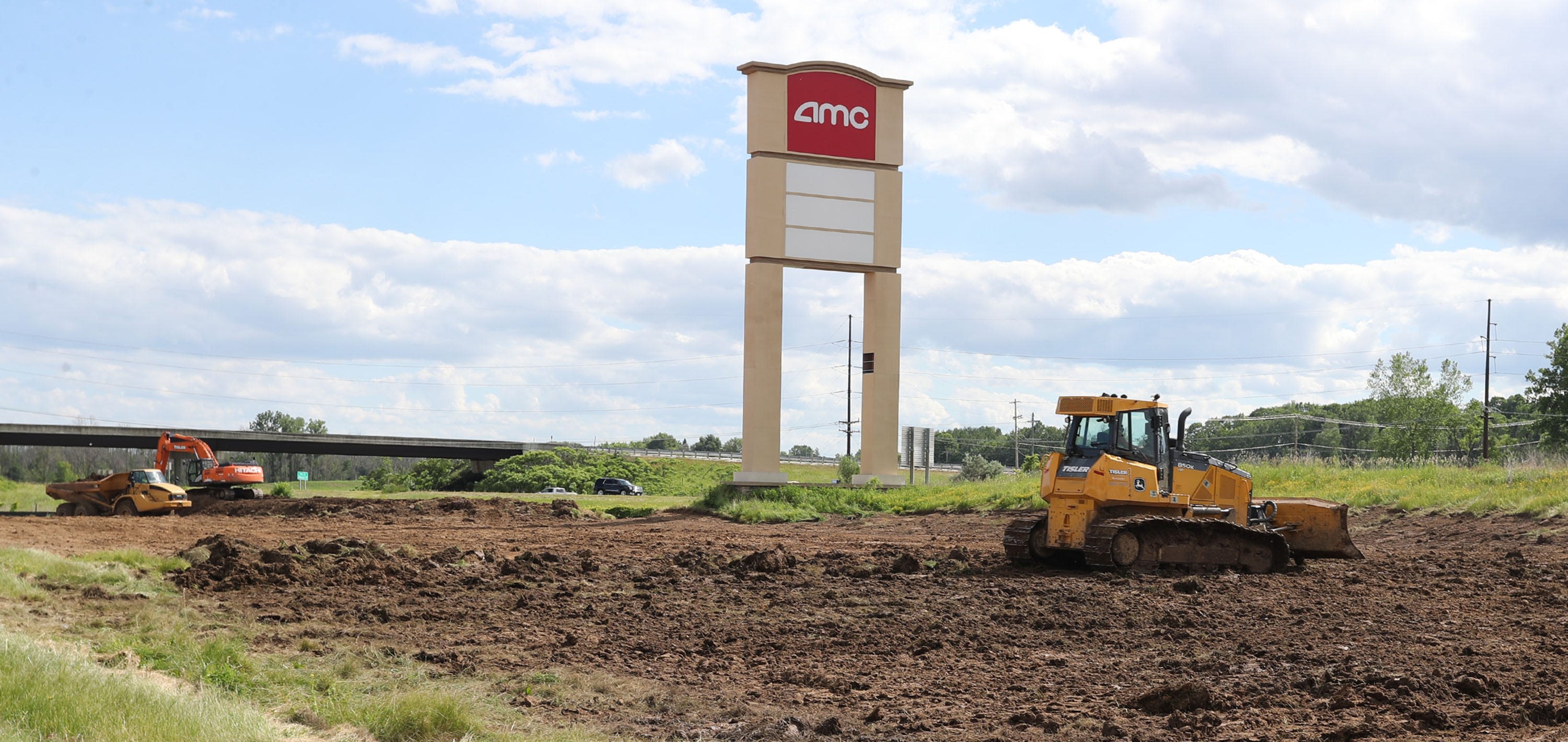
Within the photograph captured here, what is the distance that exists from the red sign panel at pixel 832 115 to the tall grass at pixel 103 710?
3050 cm

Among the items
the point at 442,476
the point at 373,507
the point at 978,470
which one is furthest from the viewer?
the point at 442,476

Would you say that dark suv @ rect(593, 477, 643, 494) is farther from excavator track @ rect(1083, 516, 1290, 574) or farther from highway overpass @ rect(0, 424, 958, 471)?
excavator track @ rect(1083, 516, 1290, 574)

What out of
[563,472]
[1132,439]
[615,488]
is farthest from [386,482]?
[1132,439]

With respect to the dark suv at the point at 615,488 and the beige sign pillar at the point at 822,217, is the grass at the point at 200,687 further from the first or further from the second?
the dark suv at the point at 615,488

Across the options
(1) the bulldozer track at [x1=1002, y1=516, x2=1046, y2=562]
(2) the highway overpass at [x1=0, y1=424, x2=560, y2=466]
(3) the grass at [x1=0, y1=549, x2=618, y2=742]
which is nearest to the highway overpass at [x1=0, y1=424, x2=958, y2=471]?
(2) the highway overpass at [x1=0, y1=424, x2=560, y2=466]

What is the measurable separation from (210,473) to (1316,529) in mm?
36012

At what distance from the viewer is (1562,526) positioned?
80.9 ft

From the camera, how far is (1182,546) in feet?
62.6

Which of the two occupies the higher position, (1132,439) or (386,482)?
(1132,439)

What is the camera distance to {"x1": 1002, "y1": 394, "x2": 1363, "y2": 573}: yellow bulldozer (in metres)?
18.9

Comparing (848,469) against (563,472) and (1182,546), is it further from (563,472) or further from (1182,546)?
(1182,546)

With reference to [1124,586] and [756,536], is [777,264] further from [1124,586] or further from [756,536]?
[1124,586]

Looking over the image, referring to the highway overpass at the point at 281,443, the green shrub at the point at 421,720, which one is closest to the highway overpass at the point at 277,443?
the highway overpass at the point at 281,443

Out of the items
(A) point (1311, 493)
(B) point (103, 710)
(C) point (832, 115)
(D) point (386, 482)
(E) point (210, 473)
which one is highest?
(C) point (832, 115)
